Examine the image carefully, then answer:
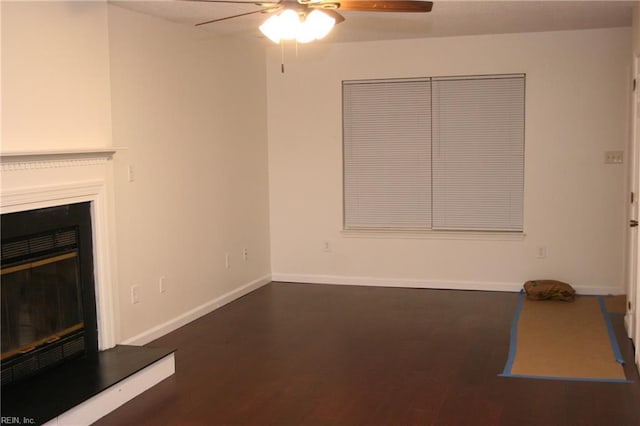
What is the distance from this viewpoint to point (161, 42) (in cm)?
554

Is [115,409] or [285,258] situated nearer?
[115,409]

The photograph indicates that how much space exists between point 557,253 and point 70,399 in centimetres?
475

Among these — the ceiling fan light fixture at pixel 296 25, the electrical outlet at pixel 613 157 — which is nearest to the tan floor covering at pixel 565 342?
the electrical outlet at pixel 613 157

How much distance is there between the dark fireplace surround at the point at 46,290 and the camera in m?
4.00

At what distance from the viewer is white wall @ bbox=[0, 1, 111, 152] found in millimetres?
3984

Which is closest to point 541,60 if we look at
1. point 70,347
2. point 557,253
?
point 557,253

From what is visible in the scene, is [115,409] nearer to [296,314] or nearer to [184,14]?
[296,314]

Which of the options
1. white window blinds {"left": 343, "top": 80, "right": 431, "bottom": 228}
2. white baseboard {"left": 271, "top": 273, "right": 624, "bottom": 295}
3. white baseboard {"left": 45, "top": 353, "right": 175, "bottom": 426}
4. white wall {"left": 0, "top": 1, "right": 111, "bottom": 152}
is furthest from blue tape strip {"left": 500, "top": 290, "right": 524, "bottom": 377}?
white wall {"left": 0, "top": 1, "right": 111, "bottom": 152}

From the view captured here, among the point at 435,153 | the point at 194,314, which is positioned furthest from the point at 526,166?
the point at 194,314

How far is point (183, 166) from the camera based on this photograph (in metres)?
5.93

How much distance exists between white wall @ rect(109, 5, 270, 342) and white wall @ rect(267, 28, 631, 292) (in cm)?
35

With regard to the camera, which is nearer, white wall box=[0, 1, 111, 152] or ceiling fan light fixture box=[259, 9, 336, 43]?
ceiling fan light fixture box=[259, 9, 336, 43]

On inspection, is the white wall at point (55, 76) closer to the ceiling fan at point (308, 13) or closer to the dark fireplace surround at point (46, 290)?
the dark fireplace surround at point (46, 290)

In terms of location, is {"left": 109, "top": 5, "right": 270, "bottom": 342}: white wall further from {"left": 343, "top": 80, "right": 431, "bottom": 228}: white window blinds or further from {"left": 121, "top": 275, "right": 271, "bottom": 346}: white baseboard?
{"left": 343, "top": 80, "right": 431, "bottom": 228}: white window blinds
